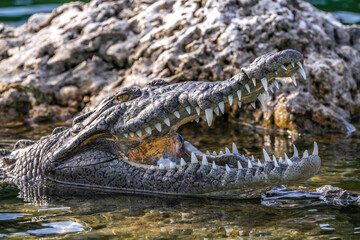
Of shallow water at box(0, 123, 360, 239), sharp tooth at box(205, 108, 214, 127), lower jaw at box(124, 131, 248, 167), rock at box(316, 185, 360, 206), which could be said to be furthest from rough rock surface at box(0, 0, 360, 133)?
sharp tooth at box(205, 108, 214, 127)

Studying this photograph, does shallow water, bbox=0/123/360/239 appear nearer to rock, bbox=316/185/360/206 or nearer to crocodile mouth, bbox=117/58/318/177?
rock, bbox=316/185/360/206

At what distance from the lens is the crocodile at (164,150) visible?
4480 mm

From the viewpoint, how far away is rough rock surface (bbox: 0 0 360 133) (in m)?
8.73

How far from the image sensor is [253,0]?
9.23 meters

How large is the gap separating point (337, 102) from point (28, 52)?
218 inches

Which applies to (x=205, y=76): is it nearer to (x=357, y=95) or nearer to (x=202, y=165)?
(x=357, y=95)

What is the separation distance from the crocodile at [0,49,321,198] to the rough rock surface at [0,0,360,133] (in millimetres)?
3531

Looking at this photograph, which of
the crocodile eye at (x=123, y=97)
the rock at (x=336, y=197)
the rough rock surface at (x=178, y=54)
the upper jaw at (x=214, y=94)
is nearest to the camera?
the upper jaw at (x=214, y=94)

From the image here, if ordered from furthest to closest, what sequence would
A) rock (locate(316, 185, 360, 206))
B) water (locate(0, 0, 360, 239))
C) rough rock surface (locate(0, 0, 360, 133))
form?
rough rock surface (locate(0, 0, 360, 133)), rock (locate(316, 185, 360, 206)), water (locate(0, 0, 360, 239))

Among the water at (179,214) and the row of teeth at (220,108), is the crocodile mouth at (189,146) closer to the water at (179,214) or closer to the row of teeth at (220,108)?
the row of teeth at (220,108)

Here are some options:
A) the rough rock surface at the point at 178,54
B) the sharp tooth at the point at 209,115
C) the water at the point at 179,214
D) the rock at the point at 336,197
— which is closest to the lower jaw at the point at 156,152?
the water at the point at 179,214

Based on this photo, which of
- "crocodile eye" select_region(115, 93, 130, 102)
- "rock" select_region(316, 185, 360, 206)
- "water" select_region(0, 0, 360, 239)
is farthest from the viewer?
"crocodile eye" select_region(115, 93, 130, 102)

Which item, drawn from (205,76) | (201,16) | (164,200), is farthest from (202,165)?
(201,16)

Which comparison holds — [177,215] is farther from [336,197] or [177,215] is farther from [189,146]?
[336,197]
